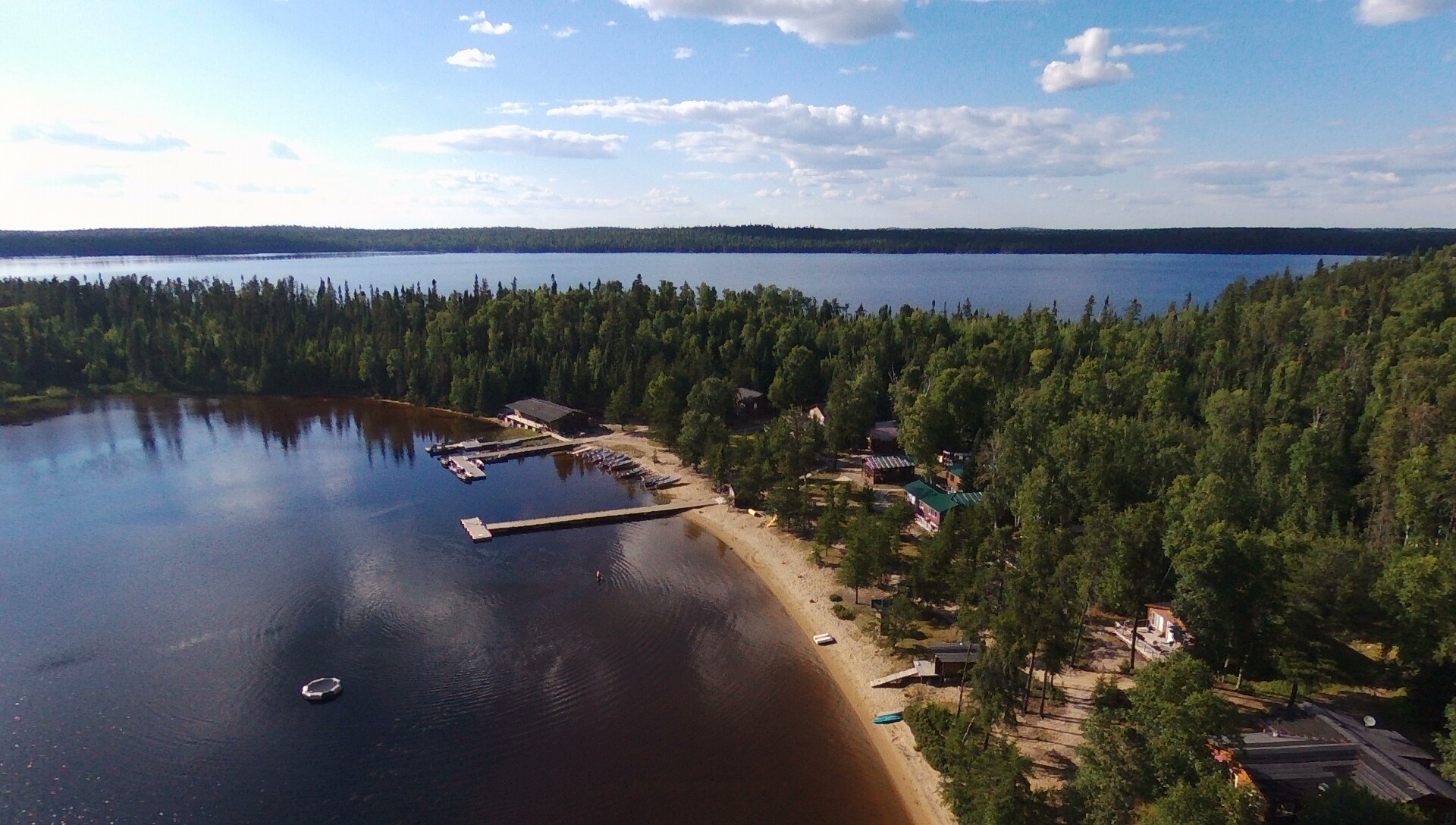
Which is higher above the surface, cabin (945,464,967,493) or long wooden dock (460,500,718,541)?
cabin (945,464,967,493)

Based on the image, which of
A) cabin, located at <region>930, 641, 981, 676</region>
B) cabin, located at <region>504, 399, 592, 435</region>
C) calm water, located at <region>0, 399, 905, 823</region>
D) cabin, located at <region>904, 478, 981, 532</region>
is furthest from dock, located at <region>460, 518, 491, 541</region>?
cabin, located at <region>930, 641, 981, 676</region>

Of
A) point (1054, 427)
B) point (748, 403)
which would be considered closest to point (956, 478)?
point (1054, 427)

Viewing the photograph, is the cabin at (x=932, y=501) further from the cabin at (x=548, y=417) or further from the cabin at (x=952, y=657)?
the cabin at (x=548, y=417)

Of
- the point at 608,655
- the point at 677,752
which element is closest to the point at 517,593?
the point at 608,655

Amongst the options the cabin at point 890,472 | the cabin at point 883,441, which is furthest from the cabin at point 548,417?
the cabin at point 890,472

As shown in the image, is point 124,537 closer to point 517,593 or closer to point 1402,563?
point 517,593

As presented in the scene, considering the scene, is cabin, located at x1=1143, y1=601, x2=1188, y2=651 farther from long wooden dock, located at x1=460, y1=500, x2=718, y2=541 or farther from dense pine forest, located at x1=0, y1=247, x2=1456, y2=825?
long wooden dock, located at x1=460, y1=500, x2=718, y2=541
